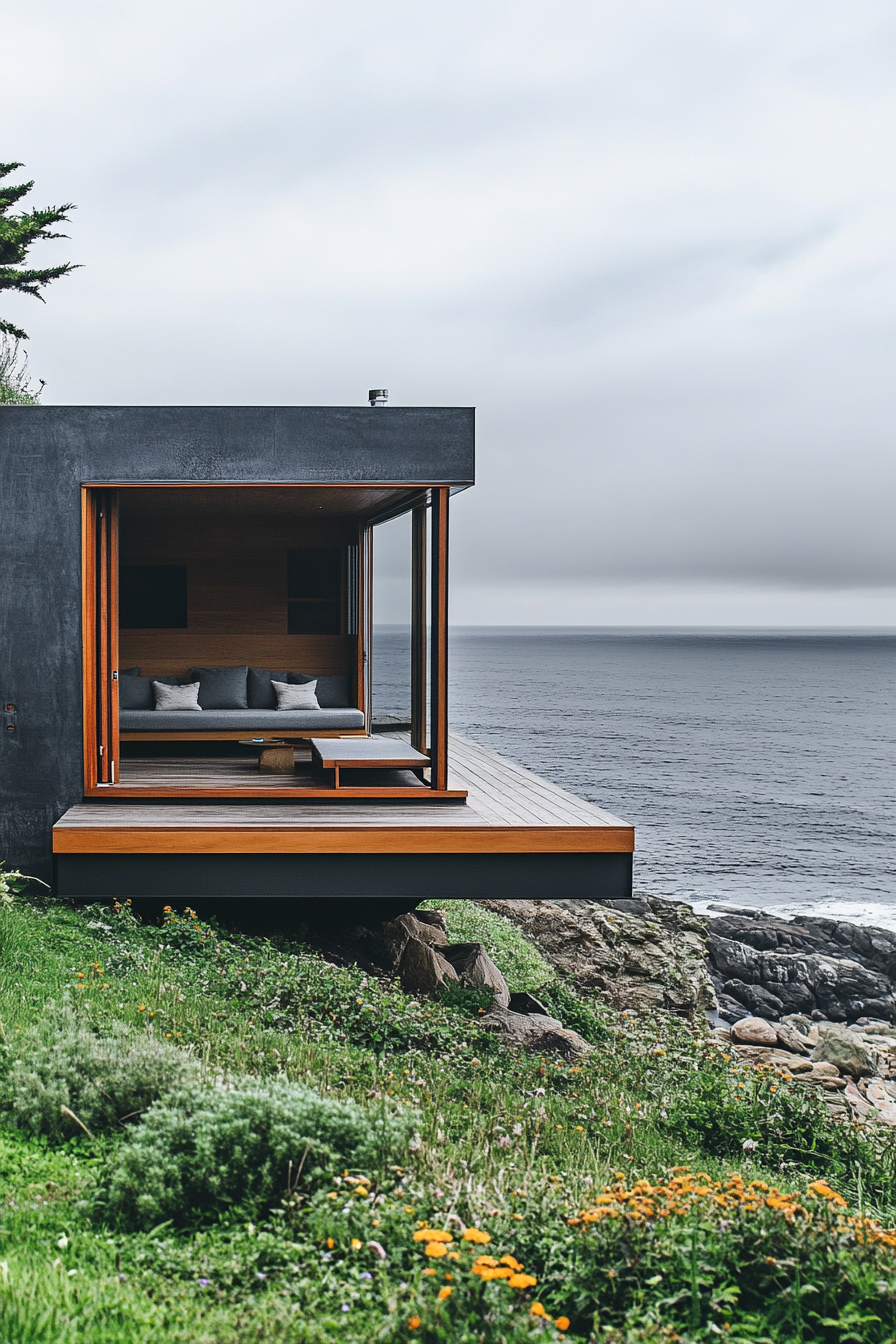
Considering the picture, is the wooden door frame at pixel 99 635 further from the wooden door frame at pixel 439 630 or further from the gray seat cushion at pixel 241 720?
the wooden door frame at pixel 439 630

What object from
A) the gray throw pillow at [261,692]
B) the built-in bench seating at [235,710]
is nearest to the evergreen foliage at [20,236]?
the built-in bench seating at [235,710]

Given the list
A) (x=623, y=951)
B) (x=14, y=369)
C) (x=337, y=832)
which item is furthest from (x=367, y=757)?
(x=14, y=369)

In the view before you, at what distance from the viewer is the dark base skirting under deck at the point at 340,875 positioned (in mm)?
6293

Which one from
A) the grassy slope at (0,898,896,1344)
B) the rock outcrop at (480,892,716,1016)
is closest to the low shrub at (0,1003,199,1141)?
the grassy slope at (0,898,896,1344)

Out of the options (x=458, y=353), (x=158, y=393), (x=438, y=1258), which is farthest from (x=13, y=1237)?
(x=458, y=353)

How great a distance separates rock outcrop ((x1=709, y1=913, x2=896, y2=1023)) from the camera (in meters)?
13.5

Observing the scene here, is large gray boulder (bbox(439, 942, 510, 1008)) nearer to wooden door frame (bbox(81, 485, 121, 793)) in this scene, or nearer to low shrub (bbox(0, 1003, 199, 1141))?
wooden door frame (bbox(81, 485, 121, 793))

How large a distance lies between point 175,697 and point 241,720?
1.01 meters

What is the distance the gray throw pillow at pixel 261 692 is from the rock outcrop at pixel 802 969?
724 cm

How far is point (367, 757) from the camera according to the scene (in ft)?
23.4

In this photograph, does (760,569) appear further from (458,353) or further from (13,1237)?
(13,1237)

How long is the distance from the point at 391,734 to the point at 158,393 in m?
23.7

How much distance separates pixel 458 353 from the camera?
38906 mm

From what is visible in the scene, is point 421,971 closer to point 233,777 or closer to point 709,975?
point 233,777
